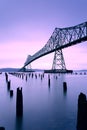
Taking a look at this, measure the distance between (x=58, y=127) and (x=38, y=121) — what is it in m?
1.62

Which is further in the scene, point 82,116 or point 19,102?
point 19,102

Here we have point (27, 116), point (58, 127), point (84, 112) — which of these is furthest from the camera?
point (27, 116)

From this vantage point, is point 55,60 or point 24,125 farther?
point 55,60

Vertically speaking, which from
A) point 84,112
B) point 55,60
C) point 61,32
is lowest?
point 84,112

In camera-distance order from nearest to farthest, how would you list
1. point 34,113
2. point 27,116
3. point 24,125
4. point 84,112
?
point 84,112 < point 24,125 < point 27,116 < point 34,113

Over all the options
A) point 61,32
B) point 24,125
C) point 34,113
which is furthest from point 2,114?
point 61,32

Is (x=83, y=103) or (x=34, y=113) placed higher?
(x=83, y=103)

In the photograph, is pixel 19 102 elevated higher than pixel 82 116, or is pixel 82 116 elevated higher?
pixel 82 116

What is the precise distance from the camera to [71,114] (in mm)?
13875

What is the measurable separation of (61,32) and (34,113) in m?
62.3

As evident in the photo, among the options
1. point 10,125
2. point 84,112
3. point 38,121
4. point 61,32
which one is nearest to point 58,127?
point 38,121

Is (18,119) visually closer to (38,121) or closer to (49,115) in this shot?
(38,121)

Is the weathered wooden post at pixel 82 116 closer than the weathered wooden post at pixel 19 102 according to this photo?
Yes

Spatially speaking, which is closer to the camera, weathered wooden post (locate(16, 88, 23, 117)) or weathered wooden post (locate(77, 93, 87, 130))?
weathered wooden post (locate(77, 93, 87, 130))
